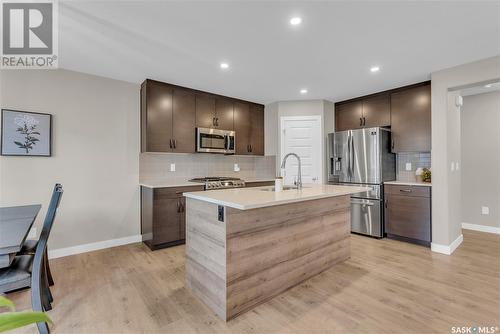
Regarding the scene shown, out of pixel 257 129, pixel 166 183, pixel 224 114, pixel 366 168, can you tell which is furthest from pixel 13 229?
pixel 366 168

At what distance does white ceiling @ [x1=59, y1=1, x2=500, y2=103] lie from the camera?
201 centimetres

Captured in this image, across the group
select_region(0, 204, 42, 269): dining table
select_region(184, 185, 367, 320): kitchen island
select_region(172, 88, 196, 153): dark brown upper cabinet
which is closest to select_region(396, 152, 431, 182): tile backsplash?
select_region(184, 185, 367, 320): kitchen island

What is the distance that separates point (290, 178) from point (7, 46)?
4.08 m

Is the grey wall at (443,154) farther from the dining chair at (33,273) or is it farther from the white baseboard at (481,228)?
the dining chair at (33,273)

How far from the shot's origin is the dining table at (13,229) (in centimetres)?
146

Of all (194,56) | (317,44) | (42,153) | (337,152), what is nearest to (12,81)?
(42,153)

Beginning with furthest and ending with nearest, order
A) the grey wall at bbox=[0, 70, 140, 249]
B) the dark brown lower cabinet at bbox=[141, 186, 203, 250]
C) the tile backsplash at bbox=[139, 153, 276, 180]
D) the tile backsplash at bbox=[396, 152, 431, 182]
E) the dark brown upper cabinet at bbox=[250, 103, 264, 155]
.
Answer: the dark brown upper cabinet at bbox=[250, 103, 264, 155]
the tile backsplash at bbox=[396, 152, 431, 182]
the tile backsplash at bbox=[139, 153, 276, 180]
the dark brown lower cabinet at bbox=[141, 186, 203, 250]
the grey wall at bbox=[0, 70, 140, 249]

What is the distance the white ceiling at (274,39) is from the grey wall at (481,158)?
1.71 metres

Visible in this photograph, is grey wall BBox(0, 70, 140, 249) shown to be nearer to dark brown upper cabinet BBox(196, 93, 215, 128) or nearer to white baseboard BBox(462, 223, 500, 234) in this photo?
dark brown upper cabinet BBox(196, 93, 215, 128)

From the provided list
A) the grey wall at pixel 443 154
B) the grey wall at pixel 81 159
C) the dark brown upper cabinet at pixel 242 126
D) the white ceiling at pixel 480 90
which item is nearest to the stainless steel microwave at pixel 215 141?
the dark brown upper cabinet at pixel 242 126

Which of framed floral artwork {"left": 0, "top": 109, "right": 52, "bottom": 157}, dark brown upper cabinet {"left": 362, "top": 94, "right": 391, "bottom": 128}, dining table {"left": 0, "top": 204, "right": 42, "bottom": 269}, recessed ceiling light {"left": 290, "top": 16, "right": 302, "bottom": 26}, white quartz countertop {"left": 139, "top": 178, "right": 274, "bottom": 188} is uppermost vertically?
recessed ceiling light {"left": 290, "top": 16, "right": 302, "bottom": 26}

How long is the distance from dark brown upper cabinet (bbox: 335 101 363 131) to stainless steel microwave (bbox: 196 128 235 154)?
2037 millimetres

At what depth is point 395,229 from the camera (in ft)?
12.3

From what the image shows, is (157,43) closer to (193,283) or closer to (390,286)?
(193,283)
